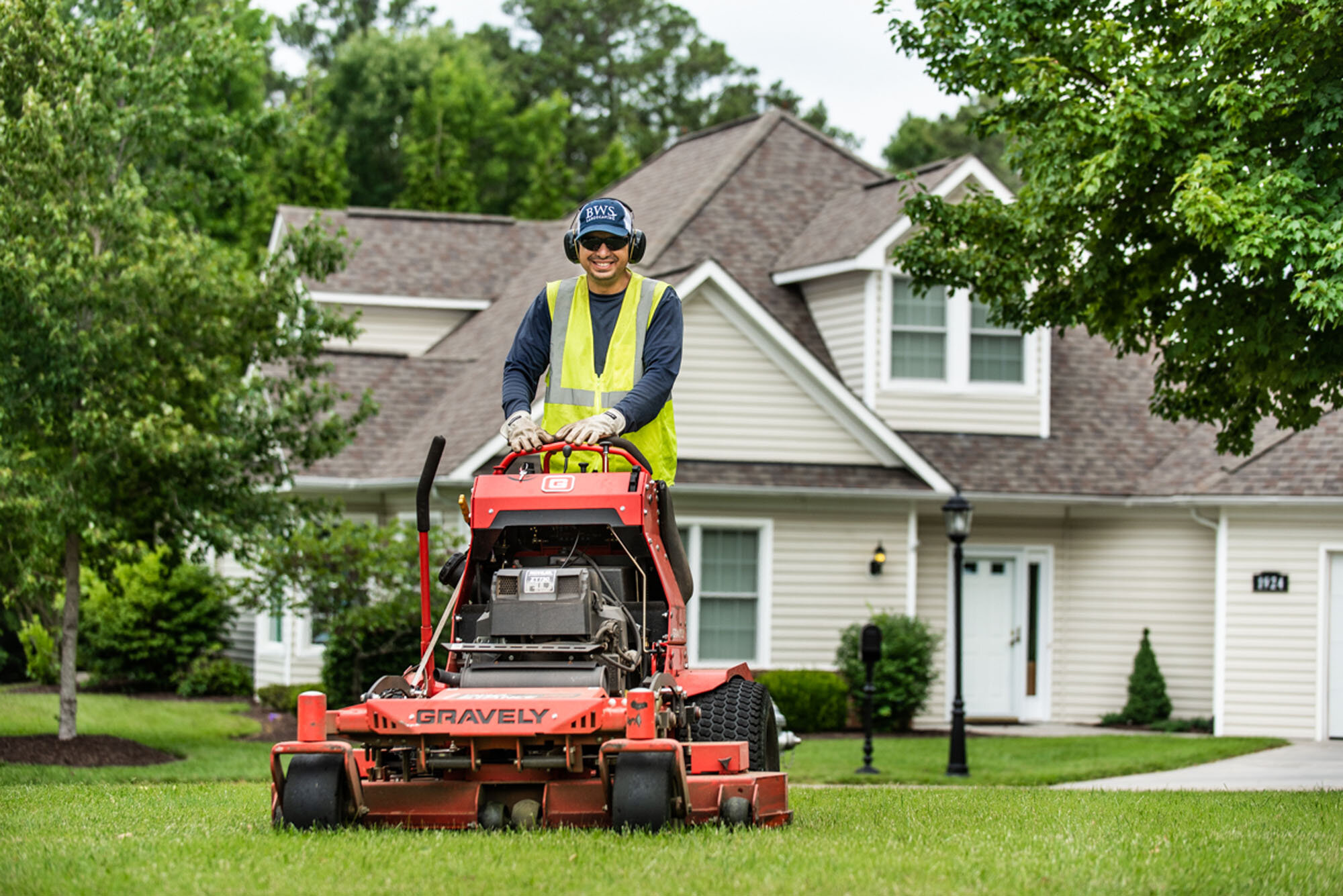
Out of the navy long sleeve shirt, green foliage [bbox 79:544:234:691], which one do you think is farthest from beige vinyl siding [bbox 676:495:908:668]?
the navy long sleeve shirt

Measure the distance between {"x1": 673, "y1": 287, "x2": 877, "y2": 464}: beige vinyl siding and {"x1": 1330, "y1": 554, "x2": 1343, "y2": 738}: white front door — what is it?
5.74m

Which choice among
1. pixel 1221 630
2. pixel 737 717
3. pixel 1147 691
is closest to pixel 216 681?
pixel 1147 691

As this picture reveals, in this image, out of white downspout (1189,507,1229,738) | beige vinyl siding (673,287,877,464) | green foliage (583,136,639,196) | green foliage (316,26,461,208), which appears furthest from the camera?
green foliage (316,26,461,208)

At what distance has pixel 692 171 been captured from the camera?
23.9 m

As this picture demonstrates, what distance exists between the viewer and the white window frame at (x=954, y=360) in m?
20.4

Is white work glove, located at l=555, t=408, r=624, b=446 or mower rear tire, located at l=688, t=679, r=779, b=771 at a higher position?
white work glove, located at l=555, t=408, r=624, b=446

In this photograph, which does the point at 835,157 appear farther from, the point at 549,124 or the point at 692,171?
the point at 549,124

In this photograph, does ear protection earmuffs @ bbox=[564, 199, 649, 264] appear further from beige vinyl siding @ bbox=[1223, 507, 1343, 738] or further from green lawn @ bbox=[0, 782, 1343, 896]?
beige vinyl siding @ bbox=[1223, 507, 1343, 738]

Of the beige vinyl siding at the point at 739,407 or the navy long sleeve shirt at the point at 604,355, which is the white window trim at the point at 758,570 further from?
the navy long sleeve shirt at the point at 604,355

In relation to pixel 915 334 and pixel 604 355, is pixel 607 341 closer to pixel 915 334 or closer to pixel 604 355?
pixel 604 355

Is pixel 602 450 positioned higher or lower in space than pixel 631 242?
lower

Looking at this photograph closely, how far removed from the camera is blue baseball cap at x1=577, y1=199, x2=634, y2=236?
761 centimetres

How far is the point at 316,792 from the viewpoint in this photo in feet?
21.9

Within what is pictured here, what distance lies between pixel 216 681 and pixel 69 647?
8.40 m
